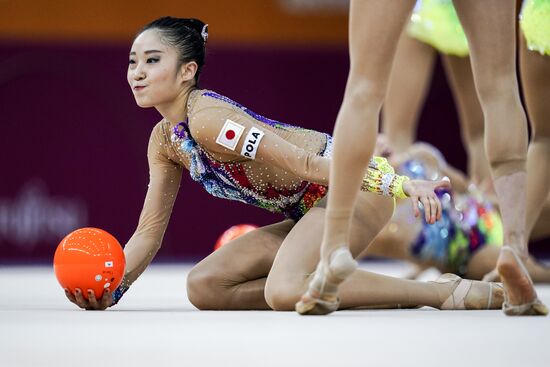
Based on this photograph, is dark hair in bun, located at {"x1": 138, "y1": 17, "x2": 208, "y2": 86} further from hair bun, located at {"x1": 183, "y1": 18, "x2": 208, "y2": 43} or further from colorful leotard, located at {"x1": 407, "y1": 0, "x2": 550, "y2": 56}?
colorful leotard, located at {"x1": 407, "y1": 0, "x2": 550, "y2": 56}

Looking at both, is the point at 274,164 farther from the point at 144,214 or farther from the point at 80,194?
the point at 80,194

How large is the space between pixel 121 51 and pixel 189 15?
58cm

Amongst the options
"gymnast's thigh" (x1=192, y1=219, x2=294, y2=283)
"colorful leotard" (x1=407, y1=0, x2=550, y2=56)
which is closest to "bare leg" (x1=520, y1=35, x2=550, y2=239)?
"gymnast's thigh" (x1=192, y1=219, x2=294, y2=283)

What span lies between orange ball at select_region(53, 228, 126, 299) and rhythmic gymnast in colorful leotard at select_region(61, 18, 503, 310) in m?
0.06

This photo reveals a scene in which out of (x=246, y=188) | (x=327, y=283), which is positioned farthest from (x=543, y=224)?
(x=327, y=283)

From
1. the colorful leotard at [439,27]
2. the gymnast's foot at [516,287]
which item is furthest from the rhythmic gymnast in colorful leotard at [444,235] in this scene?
the gymnast's foot at [516,287]

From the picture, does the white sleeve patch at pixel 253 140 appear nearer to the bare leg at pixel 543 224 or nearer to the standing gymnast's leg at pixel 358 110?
the standing gymnast's leg at pixel 358 110

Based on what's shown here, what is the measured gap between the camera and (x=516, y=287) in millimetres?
2711

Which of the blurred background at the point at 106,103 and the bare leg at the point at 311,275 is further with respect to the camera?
the blurred background at the point at 106,103

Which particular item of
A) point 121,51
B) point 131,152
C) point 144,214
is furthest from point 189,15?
point 144,214

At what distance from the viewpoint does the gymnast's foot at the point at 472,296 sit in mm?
3189

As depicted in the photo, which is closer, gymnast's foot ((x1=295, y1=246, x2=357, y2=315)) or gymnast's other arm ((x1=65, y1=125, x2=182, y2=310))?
gymnast's foot ((x1=295, y1=246, x2=357, y2=315))

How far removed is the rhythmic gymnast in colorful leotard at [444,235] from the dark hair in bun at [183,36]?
1317 mm

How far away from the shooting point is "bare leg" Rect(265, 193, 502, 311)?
3146mm
